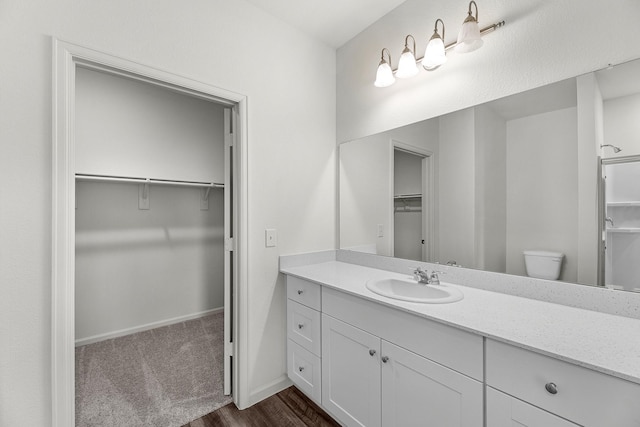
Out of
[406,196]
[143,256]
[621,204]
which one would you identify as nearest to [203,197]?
[143,256]

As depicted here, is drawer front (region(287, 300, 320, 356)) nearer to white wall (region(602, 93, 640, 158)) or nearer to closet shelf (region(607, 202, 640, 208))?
closet shelf (region(607, 202, 640, 208))

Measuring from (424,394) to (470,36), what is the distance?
1.65m

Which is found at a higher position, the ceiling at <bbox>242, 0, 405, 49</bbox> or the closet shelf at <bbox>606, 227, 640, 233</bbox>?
the ceiling at <bbox>242, 0, 405, 49</bbox>

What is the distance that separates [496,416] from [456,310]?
1.14 ft

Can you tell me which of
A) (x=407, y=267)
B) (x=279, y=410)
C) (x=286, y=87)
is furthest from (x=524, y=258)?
(x=286, y=87)

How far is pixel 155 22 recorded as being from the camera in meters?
1.42

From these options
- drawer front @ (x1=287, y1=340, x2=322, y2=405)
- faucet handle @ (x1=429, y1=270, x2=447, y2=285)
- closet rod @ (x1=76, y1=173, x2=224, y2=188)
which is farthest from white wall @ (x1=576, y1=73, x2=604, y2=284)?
closet rod @ (x1=76, y1=173, x2=224, y2=188)

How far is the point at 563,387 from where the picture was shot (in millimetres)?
773

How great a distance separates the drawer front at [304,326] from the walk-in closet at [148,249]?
0.44 m

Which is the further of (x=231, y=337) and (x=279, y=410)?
(x=231, y=337)

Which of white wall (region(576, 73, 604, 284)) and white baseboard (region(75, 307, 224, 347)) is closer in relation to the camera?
white wall (region(576, 73, 604, 284))

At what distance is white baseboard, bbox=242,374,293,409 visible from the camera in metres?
1.77

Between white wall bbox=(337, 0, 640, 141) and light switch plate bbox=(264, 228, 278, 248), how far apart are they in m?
0.97

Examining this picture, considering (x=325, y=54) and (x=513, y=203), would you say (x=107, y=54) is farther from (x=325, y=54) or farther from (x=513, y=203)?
(x=513, y=203)
